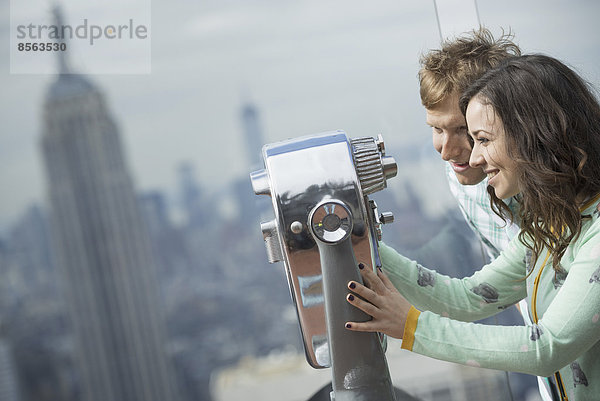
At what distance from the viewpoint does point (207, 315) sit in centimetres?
152

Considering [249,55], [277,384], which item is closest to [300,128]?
[249,55]

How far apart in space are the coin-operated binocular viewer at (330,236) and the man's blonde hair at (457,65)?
1.01 ft

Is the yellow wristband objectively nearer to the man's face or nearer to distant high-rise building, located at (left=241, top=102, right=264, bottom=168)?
the man's face

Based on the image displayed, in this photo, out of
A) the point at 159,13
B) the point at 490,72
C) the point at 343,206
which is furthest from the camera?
the point at 159,13

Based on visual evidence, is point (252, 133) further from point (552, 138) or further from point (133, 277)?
point (552, 138)

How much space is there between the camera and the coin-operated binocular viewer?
68cm

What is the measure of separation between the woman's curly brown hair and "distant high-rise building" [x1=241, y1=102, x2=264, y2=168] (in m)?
0.72

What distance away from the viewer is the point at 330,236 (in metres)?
0.68

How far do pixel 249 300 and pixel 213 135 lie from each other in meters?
0.42

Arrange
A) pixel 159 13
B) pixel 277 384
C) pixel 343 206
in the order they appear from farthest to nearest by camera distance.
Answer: pixel 277 384 < pixel 159 13 < pixel 343 206

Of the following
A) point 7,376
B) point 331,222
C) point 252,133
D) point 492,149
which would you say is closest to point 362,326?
point 331,222

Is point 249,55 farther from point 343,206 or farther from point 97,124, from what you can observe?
point 343,206

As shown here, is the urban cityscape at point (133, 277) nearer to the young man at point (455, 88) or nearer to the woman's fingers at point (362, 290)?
the young man at point (455, 88)

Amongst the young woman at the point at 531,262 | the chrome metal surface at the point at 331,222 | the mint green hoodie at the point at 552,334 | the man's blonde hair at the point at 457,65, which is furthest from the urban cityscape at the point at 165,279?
the chrome metal surface at the point at 331,222
